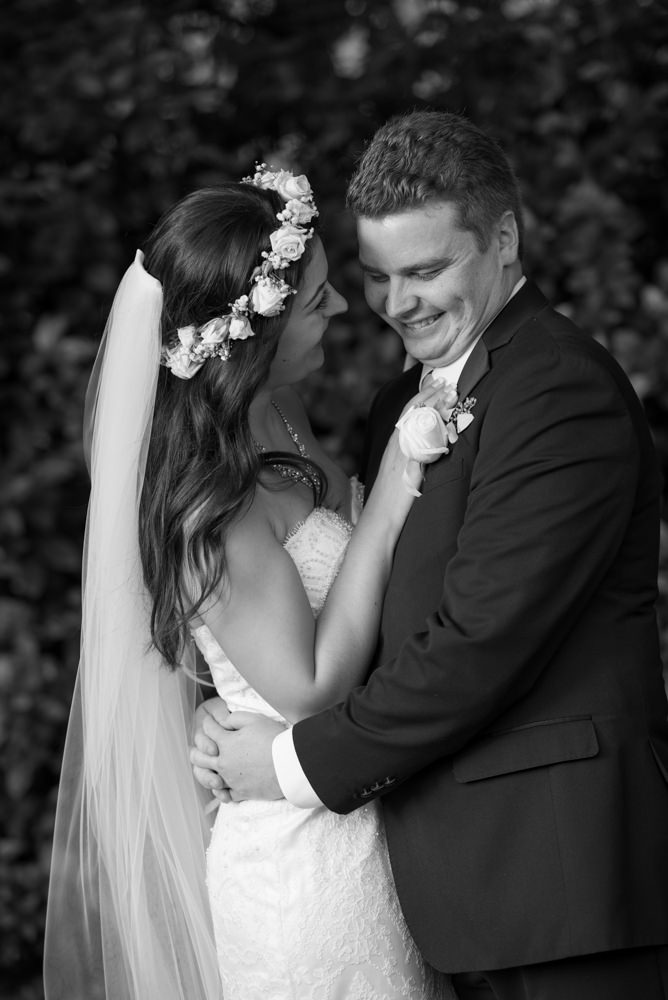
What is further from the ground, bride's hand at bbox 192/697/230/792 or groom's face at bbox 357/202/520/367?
groom's face at bbox 357/202/520/367

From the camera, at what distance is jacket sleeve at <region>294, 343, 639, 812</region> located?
227 cm

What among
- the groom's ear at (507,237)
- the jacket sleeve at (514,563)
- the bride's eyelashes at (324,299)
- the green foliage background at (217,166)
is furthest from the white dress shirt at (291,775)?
the green foliage background at (217,166)

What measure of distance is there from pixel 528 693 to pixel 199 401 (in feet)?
2.99

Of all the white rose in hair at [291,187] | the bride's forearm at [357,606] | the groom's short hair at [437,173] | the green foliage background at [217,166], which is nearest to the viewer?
the groom's short hair at [437,173]

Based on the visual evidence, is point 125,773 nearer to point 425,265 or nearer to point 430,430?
point 430,430

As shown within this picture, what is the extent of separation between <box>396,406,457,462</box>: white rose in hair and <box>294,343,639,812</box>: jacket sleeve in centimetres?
9

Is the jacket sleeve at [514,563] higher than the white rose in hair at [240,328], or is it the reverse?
the white rose in hair at [240,328]

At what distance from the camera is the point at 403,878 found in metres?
2.52

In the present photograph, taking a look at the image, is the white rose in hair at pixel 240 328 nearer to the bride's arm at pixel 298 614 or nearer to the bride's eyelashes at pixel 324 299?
the bride's eyelashes at pixel 324 299

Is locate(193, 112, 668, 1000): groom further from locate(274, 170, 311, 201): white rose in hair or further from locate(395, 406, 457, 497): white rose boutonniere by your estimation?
locate(274, 170, 311, 201): white rose in hair

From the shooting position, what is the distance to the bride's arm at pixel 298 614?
2520 mm

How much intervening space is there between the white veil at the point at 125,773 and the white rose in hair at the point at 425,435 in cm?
56

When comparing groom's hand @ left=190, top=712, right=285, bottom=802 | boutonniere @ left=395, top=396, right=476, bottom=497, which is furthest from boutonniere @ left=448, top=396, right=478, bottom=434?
groom's hand @ left=190, top=712, right=285, bottom=802

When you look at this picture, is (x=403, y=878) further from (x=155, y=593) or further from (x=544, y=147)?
(x=544, y=147)
